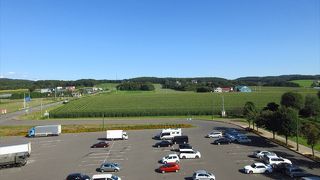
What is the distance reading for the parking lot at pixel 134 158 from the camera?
116ft

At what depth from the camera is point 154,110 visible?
94.1 m

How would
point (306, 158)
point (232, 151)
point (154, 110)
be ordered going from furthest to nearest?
point (154, 110), point (232, 151), point (306, 158)

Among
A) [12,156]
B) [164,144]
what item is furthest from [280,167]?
[12,156]

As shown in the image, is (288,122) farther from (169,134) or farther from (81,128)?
(81,128)

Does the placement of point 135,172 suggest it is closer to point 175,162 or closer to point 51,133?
point 175,162

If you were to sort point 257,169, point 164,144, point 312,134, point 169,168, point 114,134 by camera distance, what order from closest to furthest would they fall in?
point 257,169
point 169,168
point 312,134
point 164,144
point 114,134

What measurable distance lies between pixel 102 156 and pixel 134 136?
1492cm

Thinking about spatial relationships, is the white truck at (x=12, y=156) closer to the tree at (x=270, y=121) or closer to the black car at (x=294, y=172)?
the black car at (x=294, y=172)

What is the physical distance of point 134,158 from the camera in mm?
42094

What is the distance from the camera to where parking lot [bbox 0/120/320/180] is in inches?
1396

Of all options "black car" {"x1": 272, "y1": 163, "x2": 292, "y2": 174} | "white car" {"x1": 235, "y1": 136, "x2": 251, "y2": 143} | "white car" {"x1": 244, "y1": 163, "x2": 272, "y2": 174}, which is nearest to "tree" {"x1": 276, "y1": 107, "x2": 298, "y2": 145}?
"white car" {"x1": 235, "y1": 136, "x2": 251, "y2": 143}

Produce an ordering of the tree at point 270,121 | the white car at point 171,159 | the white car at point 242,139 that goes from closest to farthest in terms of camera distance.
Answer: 1. the white car at point 171,159
2. the tree at point 270,121
3. the white car at point 242,139

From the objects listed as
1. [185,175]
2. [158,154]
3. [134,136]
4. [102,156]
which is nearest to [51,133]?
[134,136]

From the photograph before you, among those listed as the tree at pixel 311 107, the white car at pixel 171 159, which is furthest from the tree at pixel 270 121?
the tree at pixel 311 107
